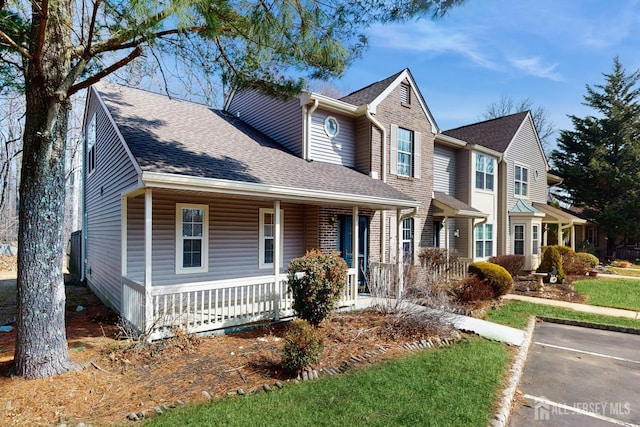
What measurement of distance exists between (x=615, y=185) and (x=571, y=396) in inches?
1041

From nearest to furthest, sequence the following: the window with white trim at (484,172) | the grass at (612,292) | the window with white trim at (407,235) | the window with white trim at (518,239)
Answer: the grass at (612,292) → the window with white trim at (407,235) → the window with white trim at (484,172) → the window with white trim at (518,239)

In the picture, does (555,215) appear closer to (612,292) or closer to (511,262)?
(511,262)

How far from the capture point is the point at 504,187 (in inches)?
670

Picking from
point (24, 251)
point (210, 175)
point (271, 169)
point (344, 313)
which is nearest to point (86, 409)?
point (24, 251)

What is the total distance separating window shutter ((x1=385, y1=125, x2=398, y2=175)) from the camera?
1195 centimetres

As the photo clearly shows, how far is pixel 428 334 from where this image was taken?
6691 millimetres

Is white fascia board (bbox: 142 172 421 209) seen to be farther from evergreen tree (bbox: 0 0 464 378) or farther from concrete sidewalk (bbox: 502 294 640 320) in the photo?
concrete sidewalk (bbox: 502 294 640 320)

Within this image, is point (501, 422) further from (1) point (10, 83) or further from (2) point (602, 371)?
(1) point (10, 83)

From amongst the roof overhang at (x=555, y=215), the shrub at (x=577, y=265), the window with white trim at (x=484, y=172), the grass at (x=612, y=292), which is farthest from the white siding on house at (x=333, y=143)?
the roof overhang at (x=555, y=215)

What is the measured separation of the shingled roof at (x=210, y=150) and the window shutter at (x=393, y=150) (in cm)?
119

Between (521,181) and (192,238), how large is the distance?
16946 mm

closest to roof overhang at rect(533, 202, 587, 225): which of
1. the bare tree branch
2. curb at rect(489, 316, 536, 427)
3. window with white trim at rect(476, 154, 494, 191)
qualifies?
window with white trim at rect(476, 154, 494, 191)

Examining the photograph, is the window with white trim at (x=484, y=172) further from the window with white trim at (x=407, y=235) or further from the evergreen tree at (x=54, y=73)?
the evergreen tree at (x=54, y=73)

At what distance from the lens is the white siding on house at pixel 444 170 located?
48.9ft
